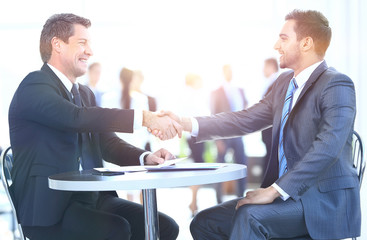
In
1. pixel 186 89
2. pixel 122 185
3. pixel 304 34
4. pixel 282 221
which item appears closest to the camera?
pixel 122 185

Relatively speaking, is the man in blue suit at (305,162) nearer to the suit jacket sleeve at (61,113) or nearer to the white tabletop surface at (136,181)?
the white tabletop surface at (136,181)

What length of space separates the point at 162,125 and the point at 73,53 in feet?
1.76

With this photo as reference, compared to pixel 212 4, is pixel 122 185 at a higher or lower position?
lower

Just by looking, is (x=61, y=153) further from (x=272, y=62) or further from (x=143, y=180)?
(x=272, y=62)

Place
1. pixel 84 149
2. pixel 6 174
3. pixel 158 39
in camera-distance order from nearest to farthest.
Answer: pixel 6 174 → pixel 84 149 → pixel 158 39

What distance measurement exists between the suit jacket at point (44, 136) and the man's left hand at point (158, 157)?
0.20 m

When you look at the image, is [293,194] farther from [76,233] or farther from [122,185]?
[76,233]

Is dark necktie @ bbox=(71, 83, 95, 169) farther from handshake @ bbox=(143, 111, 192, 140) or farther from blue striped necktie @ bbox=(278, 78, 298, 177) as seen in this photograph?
blue striped necktie @ bbox=(278, 78, 298, 177)

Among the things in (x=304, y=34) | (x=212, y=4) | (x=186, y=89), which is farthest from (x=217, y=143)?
(x=304, y=34)

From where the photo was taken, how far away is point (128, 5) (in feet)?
18.6

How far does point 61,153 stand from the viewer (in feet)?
6.65

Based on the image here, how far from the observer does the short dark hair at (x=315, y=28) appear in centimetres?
223

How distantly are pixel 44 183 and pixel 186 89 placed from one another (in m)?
3.12

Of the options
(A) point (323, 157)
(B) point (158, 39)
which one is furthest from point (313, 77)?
(B) point (158, 39)
